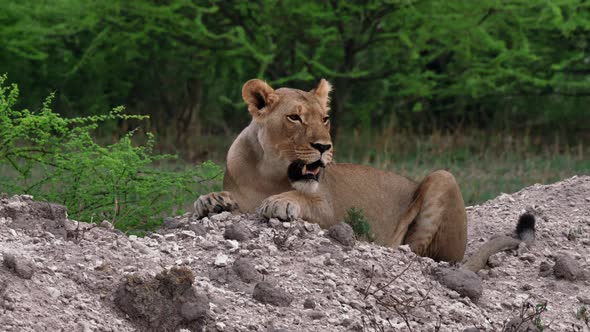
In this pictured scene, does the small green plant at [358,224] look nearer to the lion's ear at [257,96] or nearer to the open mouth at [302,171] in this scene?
the open mouth at [302,171]

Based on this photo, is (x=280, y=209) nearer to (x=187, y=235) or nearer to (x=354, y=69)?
(x=187, y=235)

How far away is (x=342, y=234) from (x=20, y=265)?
2.06 meters

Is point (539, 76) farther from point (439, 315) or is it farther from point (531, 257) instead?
point (439, 315)

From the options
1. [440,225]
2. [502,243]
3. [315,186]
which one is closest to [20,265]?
[315,186]

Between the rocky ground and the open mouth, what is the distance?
415 millimetres

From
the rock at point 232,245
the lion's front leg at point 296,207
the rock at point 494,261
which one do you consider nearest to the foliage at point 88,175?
the lion's front leg at point 296,207

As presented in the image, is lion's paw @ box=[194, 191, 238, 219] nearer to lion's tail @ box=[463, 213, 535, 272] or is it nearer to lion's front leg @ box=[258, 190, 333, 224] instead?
lion's front leg @ box=[258, 190, 333, 224]

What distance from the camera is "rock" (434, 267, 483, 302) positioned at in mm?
6305

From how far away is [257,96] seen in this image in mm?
7172

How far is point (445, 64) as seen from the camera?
59.6 ft

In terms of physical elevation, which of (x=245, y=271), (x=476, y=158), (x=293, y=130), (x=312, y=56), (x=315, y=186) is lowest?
(x=476, y=158)

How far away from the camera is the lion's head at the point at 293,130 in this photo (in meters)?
6.73

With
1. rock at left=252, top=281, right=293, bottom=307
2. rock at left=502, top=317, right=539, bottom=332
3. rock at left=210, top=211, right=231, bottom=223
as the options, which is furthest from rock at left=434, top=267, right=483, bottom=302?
rock at left=210, top=211, right=231, bottom=223

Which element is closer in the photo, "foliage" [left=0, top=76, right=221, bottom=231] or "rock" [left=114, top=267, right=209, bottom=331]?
"rock" [left=114, top=267, right=209, bottom=331]
